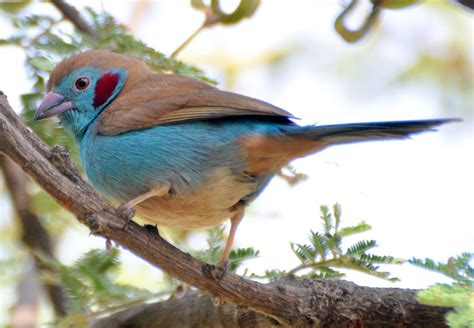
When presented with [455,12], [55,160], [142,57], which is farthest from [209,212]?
[455,12]

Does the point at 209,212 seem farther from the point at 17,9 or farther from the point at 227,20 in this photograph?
the point at 17,9

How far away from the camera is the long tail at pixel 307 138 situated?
399cm

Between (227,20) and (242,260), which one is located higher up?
(227,20)

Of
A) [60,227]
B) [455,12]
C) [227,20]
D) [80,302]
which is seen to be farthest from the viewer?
[455,12]

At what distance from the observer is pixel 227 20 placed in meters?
5.33

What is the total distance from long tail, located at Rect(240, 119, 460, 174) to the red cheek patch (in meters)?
1.17

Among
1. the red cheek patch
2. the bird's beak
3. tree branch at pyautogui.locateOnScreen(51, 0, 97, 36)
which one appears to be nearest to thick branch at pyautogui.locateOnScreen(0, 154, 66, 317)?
the bird's beak

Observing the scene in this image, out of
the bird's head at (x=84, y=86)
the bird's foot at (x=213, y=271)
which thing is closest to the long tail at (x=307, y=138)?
the bird's foot at (x=213, y=271)

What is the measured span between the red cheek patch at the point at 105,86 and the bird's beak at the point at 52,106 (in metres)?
0.18

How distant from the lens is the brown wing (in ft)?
15.4

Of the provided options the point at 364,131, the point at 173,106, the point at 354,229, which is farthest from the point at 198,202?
the point at 364,131

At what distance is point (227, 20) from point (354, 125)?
1.50m

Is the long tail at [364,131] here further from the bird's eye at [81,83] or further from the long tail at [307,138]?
the bird's eye at [81,83]

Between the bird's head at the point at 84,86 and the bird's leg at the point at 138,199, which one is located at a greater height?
the bird's head at the point at 84,86
